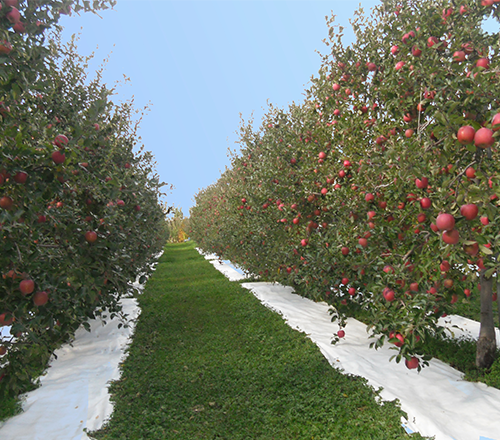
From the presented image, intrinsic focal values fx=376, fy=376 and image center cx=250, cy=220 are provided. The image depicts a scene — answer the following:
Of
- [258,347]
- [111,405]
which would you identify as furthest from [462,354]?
[111,405]

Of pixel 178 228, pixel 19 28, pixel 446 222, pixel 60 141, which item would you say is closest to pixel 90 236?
pixel 60 141

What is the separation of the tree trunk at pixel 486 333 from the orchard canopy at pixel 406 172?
15 mm

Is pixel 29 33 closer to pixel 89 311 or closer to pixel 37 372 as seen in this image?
pixel 89 311

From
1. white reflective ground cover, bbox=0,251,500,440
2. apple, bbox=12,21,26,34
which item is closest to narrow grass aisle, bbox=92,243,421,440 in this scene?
white reflective ground cover, bbox=0,251,500,440

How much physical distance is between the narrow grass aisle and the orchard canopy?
109cm

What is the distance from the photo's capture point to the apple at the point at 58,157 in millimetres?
2599

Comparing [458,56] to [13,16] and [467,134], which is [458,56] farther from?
[13,16]

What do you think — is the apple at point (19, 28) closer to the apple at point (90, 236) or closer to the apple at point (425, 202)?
the apple at point (90, 236)

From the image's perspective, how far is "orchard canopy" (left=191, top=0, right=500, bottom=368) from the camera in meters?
2.90

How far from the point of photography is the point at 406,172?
341cm

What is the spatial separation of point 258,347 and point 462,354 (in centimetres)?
354

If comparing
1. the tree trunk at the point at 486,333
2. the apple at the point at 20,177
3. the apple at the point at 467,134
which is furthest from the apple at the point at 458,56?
the apple at the point at 20,177

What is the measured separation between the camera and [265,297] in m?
11.3

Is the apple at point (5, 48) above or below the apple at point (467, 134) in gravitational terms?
below
